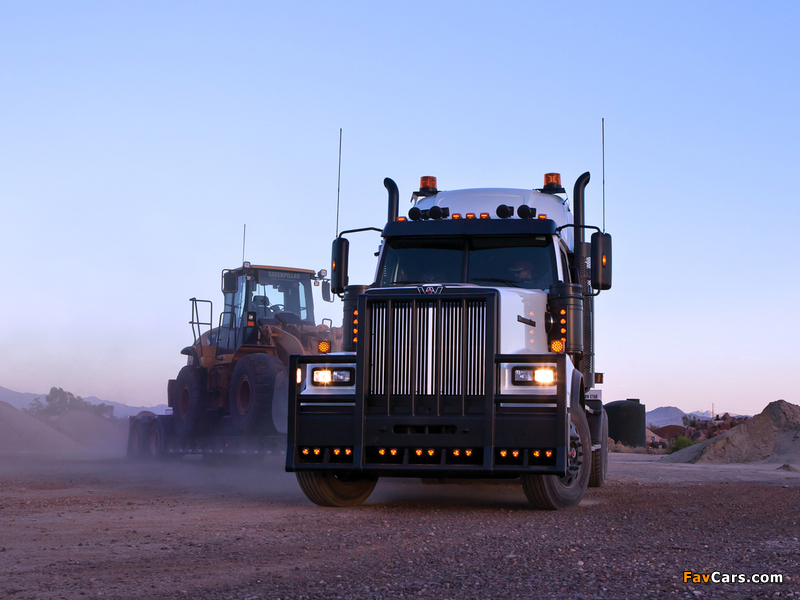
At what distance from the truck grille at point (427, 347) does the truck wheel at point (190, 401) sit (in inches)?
489

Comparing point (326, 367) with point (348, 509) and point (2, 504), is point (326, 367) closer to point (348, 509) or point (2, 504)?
point (348, 509)

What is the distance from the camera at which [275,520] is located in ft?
29.0

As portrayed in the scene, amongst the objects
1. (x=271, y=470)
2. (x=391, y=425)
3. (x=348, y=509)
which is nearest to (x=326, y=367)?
(x=391, y=425)

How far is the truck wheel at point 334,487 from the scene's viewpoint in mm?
10133

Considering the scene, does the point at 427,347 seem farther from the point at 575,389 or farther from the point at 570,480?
the point at 570,480

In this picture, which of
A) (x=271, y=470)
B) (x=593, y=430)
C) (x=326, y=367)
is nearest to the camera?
(x=326, y=367)

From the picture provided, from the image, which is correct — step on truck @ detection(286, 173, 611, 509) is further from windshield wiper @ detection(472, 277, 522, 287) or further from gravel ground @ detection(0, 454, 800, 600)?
gravel ground @ detection(0, 454, 800, 600)

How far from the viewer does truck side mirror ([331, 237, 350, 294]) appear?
11342 mm

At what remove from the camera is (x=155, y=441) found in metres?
23.9

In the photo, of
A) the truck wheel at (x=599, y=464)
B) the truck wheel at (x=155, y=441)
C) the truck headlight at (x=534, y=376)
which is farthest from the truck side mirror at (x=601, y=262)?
the truck wheel at (x=155, y=441)

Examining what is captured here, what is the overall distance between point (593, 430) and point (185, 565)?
7.71 meters

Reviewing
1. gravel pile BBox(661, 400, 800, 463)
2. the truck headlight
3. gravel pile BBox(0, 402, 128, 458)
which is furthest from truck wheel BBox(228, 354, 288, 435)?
gravel pile BBox(0, 402, 128, 458)

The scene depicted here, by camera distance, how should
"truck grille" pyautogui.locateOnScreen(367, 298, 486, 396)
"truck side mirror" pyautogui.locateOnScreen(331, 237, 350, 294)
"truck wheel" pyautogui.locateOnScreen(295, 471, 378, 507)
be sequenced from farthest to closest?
1. "truck side mirror" pyautogui.locateOnScreen(331, 237, 350, 294)
2. "truck wheel" pyautogui.locateOnScreen(295, 471, 378, 507)
3. "truck grille" pyautogui.locateOnScreen(367, 298, 486, 396)

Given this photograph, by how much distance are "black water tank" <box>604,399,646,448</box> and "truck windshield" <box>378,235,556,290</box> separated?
81.6 ft
